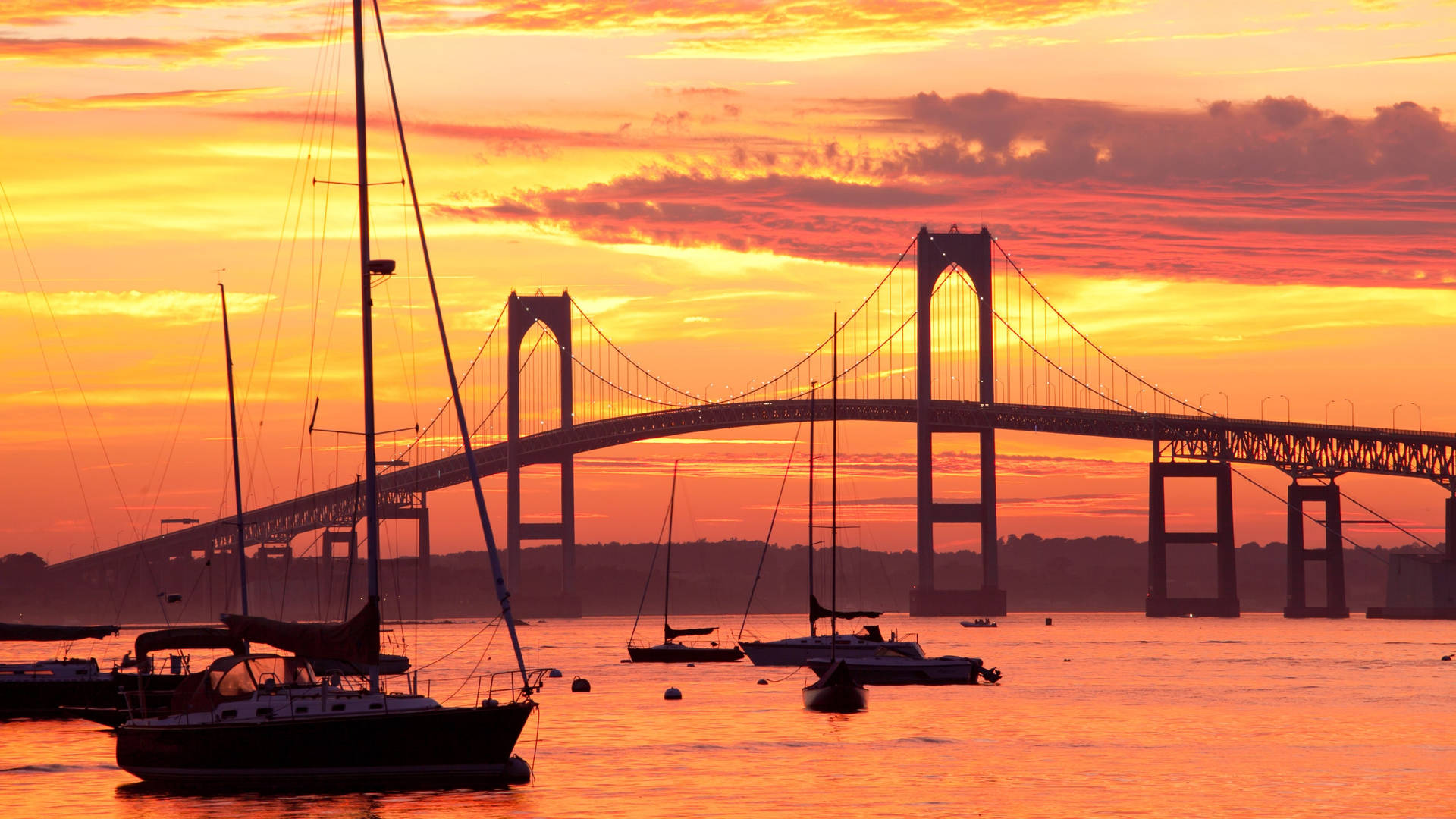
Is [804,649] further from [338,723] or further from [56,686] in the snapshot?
[338,723]

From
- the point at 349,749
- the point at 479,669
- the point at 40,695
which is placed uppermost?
the point at 349,749

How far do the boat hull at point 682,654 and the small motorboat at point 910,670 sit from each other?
19287 mm

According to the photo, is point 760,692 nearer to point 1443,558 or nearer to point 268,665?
point 268,665

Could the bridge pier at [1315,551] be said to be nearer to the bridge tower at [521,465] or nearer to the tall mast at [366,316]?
the bridge tower at [521,465]

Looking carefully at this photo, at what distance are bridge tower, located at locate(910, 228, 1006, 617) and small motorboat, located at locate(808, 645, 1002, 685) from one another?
5771 centimetres

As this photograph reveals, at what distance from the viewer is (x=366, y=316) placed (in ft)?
91.3

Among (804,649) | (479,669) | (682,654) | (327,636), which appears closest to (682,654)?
(682,654)

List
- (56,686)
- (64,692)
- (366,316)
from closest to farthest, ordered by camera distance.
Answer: (366,316) < (64,692) < (56,686)

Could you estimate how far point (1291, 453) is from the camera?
123188mm

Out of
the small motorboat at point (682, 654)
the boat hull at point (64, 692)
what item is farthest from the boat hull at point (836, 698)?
the small motorboat at point (682, 654)

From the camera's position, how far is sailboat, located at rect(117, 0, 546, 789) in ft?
91.7

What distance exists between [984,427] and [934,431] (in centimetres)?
372

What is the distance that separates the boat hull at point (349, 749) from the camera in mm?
27984

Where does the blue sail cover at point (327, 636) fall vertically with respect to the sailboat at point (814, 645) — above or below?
above
